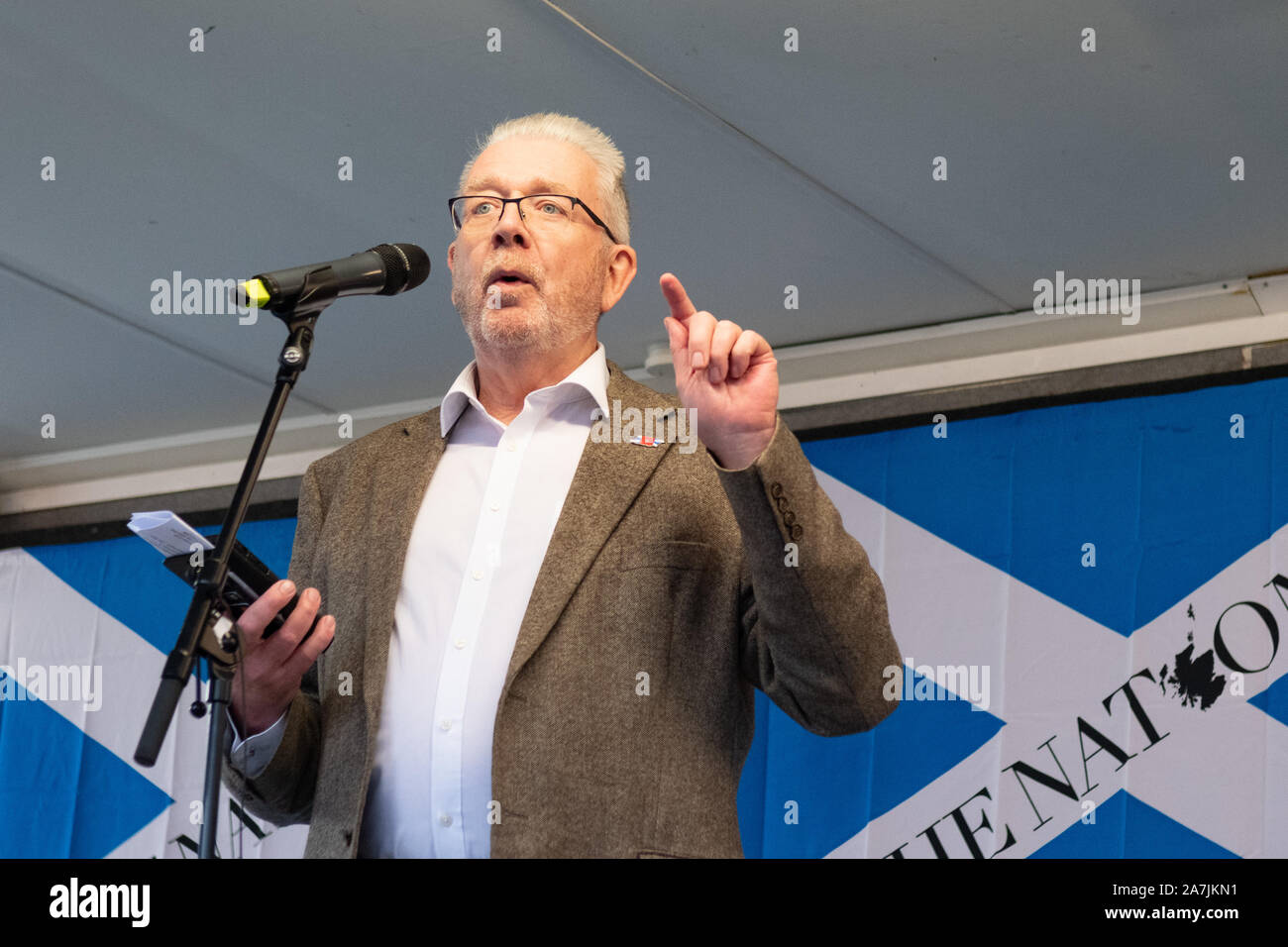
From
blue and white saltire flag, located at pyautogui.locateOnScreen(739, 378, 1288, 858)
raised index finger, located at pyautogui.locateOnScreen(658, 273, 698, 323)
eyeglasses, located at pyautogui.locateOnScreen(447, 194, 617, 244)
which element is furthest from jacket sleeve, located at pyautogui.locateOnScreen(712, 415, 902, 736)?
blue and white saltire flag, located at pyautogui.locateOnScreen(739, 378, 1288, 858)

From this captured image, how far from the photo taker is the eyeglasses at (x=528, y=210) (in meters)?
1.98

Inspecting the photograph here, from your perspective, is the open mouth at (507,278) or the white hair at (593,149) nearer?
the open mouth at (507,278)

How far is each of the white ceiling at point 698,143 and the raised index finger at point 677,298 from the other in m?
1.54

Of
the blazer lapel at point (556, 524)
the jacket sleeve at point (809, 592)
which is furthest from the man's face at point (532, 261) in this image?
the jacket sleeve at point (809, 592)

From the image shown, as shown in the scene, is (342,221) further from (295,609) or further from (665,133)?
(295,609)

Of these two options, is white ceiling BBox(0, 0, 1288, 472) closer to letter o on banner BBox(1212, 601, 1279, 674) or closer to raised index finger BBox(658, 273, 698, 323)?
letter o on banner BBox(1212, 601, 1279, 674)

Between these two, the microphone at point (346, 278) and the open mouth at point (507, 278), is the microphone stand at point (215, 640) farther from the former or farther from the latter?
the open mouth at point (507, 278)

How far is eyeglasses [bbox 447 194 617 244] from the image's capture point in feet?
6.51

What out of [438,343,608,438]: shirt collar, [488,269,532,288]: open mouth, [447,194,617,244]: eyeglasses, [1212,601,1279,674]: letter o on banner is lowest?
[1212,601,1279,674]: letter o on banner

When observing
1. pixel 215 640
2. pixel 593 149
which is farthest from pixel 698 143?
pixel 215 640

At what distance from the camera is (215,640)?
141 centimetres

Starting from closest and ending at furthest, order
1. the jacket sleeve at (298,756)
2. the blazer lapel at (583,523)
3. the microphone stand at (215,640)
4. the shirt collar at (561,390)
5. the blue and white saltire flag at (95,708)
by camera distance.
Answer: the microphone stand at (215,640)
the blazer lapel at (583,523)
the jacket sleeve at (298,756)
the shirt collar at (561,390)
the blue and white saltire flag at (95,708)

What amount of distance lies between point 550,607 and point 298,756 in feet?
1.25
